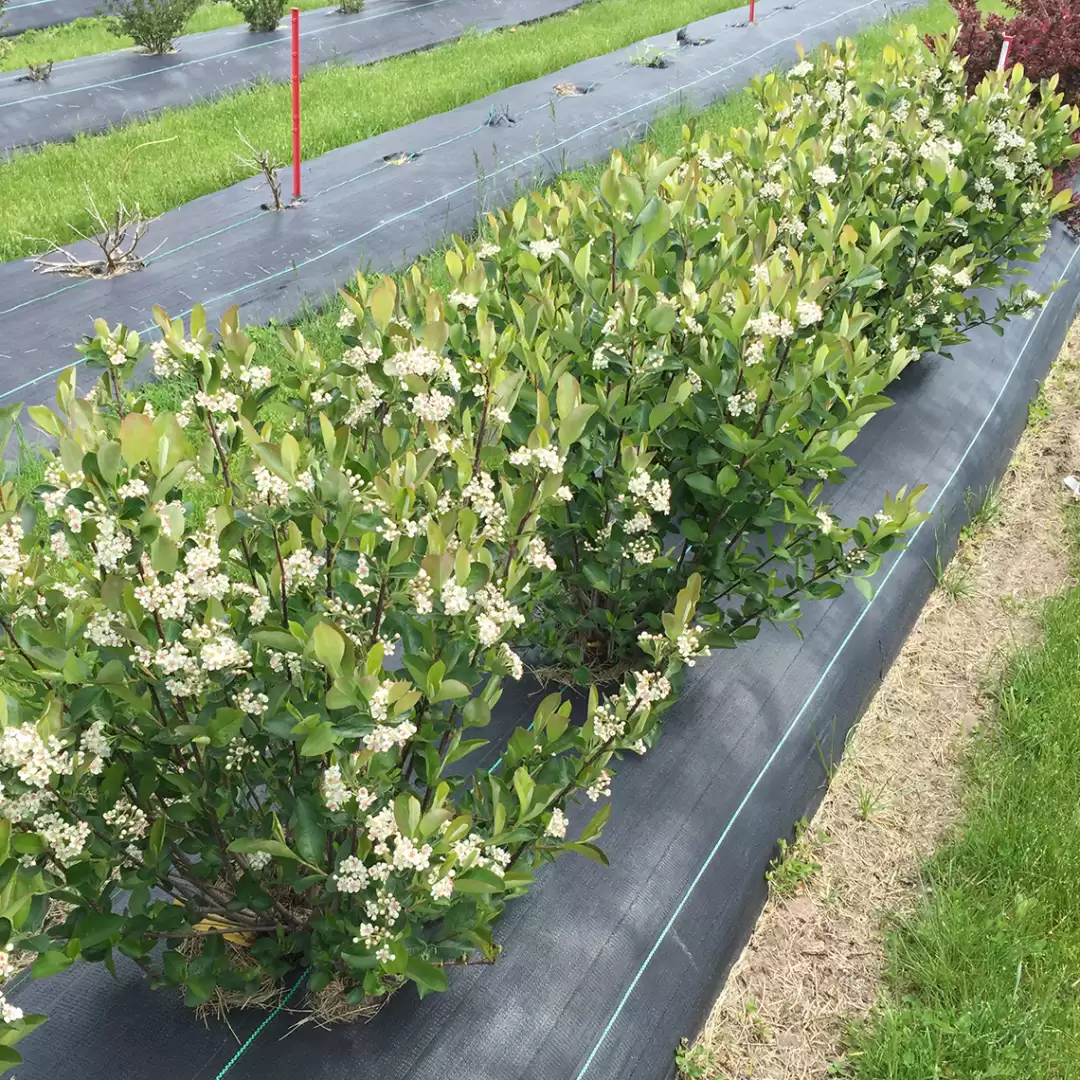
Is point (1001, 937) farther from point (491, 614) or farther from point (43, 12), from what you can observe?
point (43, 12)

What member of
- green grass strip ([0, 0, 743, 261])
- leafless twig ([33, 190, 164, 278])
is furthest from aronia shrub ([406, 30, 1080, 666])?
green grass strip ([0, 0, 743, 261])

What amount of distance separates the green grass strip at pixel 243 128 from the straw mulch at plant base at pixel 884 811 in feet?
16.7

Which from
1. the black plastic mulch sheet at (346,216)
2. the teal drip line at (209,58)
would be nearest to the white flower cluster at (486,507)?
the black plastic mulch sheet at (346,216)

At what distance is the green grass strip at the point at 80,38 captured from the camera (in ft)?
36.1

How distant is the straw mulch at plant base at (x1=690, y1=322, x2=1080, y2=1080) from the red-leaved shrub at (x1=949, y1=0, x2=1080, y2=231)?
327cm

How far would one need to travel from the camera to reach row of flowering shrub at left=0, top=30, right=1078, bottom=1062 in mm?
1413

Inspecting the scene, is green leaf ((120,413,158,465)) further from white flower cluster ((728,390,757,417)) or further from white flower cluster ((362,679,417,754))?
white flower cluster ((728,390,757,417))

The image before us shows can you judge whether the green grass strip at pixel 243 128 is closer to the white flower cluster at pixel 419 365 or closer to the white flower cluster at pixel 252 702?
the white flower cluster at pixel 419 365

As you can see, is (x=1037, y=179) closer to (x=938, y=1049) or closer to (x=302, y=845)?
(x=938, y=1049)

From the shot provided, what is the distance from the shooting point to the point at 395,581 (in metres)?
1.55

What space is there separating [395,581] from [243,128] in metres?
7.18

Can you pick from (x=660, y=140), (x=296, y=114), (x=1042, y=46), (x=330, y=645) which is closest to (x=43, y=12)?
(x=296, y=114)

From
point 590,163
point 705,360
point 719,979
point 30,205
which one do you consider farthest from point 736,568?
point 30,205

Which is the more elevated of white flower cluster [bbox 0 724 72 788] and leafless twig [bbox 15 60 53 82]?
leafless twig [bbox 15 60 53 82]
